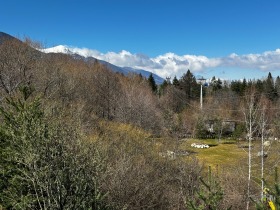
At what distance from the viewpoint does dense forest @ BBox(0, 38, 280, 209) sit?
975 centimetres

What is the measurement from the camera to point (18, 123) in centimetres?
1241

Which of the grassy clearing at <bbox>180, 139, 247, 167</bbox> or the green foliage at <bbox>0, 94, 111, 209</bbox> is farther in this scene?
the grassy clearing at <bbox>180, 139, 247, 167</bbox>

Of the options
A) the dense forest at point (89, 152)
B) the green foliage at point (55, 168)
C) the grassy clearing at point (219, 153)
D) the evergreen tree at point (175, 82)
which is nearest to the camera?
the green foliage at point (55, 168)

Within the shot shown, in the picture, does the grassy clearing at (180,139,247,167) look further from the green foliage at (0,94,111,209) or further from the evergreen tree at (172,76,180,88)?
the evergreen tree at (172,76,180,88)

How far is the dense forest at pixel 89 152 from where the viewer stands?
→ 9.75 meters

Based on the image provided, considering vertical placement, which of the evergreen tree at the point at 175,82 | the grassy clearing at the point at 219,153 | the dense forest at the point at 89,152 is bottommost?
the grassy clearing at the point at 219,153

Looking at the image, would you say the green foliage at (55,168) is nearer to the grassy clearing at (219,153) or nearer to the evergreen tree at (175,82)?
the grassy clearing at (219,153)

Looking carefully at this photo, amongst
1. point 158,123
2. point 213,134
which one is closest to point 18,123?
point 158,123

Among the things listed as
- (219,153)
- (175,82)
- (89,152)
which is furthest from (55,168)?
(175,82)

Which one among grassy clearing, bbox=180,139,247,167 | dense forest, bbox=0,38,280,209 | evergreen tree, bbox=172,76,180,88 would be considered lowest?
grassy clearing, bbox=180,139,247,167

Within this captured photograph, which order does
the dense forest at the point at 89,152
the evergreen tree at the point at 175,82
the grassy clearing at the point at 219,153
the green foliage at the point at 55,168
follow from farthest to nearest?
the evergreen tree at the point at 175,82 → the grassy clearing at the point at 219,153 → the dense forest at the point at 89,152 → the green foliage at the point at 55,168

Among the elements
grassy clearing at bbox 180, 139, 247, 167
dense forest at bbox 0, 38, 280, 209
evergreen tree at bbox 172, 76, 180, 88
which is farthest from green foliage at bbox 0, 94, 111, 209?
evergreen tree at bbox 172, 76, 180, 88

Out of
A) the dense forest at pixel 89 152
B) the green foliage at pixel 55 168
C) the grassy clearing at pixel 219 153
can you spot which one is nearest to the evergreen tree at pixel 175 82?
the grassy clearing at pixel 219 153

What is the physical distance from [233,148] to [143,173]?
35.2m
